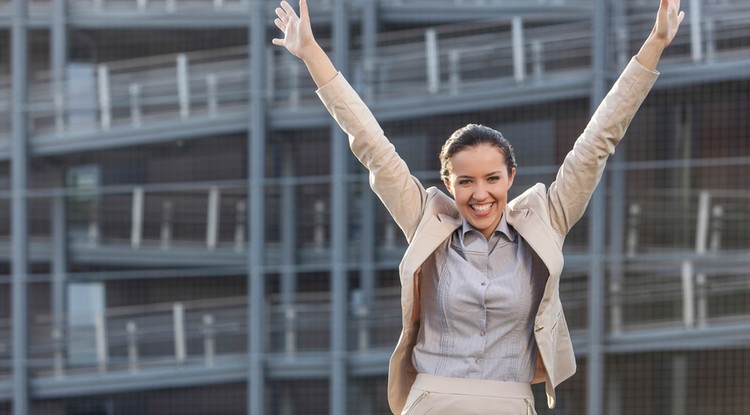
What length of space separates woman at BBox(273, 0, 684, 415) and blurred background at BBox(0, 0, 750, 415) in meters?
7.28

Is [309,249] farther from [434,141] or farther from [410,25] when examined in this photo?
[410,25]

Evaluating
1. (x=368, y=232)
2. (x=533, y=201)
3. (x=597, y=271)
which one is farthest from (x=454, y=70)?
(x=533, y=201)

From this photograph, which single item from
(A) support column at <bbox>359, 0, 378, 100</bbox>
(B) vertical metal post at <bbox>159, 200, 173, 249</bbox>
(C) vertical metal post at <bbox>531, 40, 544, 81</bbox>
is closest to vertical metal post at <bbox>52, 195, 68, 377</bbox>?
(B) vertical metal post at <bbox>159, 200, 173, 249</bbox>

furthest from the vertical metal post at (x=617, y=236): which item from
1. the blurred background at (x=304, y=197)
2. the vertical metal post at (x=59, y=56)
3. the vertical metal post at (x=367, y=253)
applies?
the vertical metal post at (x=59, y=56)

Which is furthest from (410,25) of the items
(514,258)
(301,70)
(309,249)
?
(514,258)

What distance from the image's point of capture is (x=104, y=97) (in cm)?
1073

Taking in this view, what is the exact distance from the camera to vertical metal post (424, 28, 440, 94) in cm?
1009

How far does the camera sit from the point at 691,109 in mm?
9820

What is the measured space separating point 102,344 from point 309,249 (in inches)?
73.7

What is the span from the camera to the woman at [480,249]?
2.23 meters

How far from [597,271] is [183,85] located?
3.78 m

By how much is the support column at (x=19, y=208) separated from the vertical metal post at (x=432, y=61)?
3349 mm

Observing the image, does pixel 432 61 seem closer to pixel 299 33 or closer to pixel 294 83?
pixel 294 83

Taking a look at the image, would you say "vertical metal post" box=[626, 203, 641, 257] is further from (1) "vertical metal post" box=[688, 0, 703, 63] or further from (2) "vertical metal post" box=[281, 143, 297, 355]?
(2) "vertical metal post" box=[281, 143, 297, 355]
